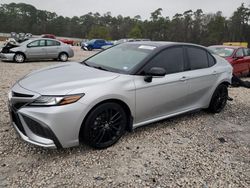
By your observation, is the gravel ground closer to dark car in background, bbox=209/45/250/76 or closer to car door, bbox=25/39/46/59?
dark car in background, bbox=209/45/250/76

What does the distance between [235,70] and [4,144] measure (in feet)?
27.4

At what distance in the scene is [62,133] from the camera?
2.90 metres

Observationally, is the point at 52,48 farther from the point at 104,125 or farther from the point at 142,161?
the point at 142,161

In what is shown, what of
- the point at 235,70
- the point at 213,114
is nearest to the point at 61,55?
the point at 235,70

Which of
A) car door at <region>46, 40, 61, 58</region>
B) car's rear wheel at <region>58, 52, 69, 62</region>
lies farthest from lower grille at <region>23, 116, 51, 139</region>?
car's rear wheel at <region>58, 52, 69, 62</region>

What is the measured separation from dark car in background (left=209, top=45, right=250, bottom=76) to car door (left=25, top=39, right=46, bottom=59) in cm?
854

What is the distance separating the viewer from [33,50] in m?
12.7

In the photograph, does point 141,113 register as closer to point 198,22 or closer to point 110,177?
point 110,177

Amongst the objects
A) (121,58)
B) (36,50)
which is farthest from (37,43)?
(121,58)

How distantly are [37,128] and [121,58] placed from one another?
181cm

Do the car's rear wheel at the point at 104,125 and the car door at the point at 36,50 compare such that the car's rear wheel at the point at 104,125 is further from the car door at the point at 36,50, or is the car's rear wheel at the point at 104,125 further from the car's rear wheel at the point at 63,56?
the car's rear wheel at the point at 63,56

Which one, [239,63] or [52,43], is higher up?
[52,43]

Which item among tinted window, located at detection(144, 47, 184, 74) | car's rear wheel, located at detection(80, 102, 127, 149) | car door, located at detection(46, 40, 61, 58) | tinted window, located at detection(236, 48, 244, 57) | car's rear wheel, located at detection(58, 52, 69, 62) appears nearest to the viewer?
car's rear wheel, located at detection(80, 102, 127, 149)

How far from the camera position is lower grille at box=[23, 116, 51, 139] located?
283 centimetres
